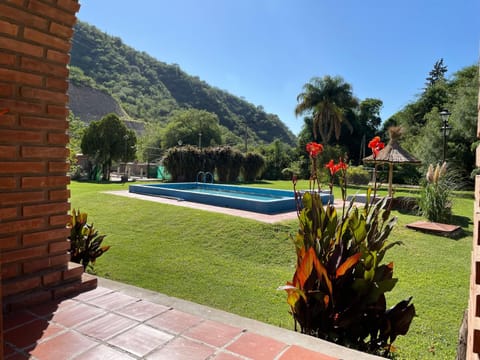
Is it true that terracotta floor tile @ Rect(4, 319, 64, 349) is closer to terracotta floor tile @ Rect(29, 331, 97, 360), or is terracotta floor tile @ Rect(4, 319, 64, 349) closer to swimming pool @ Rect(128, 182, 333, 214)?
terracotta floor tile @ Rect(29, 331, 97, 360)

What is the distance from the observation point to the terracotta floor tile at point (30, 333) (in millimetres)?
1696

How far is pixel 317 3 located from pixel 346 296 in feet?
33.0

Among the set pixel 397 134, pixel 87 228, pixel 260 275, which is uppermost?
pixel 397 134

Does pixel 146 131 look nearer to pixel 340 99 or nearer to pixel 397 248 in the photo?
pixel 340 99

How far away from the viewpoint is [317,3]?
10.0 metres

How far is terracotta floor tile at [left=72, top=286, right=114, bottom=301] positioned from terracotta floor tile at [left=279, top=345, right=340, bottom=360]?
4.65 ft

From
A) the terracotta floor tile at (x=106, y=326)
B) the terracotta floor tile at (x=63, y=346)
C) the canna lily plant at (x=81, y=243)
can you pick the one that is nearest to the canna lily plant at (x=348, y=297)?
the terracotta floor tile at (x=106, y=326)

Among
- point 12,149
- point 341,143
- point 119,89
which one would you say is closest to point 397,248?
point 12,149

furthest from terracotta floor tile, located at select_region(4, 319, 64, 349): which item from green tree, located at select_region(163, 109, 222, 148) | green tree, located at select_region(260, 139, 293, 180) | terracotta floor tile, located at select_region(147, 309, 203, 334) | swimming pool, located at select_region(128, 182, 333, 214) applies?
green tree, located at select_region(163, 109, 222, 148)

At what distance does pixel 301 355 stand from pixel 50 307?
5.28 ft

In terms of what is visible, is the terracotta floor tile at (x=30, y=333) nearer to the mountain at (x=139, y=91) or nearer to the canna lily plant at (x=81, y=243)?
the canna lily plant at (x=81, y=243)

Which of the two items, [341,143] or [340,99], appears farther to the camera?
[341,143]

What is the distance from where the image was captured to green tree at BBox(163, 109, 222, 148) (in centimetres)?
4503

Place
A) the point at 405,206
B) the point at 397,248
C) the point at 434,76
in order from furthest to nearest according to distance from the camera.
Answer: the point at 434,76 < the point at 405,206 < the point at 397,248
